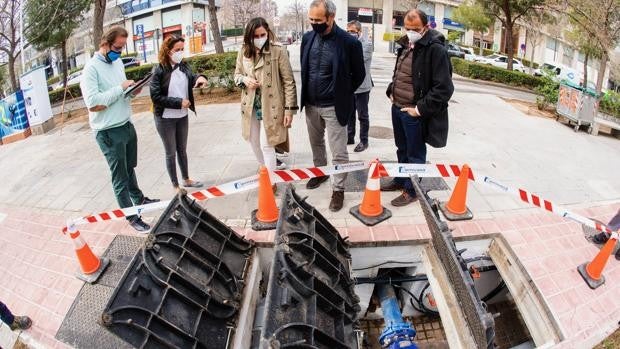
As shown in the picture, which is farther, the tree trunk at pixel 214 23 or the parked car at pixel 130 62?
the parked car at pixel 130 62

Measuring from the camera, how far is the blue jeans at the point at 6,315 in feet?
10.1

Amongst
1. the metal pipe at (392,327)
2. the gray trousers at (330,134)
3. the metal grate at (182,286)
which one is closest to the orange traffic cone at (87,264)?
the metal grate at (182,286)

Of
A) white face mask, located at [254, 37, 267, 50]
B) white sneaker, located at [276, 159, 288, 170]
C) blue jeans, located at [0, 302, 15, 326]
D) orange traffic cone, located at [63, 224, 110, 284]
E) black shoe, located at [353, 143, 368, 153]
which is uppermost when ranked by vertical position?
white face mask, located at [254, 37, 267, 50]

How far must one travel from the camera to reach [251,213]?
14.3 ft

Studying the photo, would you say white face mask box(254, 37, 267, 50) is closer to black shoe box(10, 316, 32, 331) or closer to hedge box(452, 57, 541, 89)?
black shoe box(10, 316, 32, 331)

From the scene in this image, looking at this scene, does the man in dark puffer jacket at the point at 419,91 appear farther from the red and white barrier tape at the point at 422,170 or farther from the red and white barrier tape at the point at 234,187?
the red and white barrier tape at the point at 234,187

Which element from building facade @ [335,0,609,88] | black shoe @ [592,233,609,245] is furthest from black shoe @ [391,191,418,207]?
building facade @ [335,0,609,88]

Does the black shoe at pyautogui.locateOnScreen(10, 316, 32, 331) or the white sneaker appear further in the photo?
the white sneaker

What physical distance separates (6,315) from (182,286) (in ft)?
4.57

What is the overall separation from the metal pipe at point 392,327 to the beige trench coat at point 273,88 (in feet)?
6.42

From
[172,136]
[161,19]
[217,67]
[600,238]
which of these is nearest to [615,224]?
[600,238]

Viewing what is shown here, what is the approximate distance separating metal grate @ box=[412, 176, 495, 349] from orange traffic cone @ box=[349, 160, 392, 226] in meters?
0.54

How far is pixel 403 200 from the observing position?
442 centimetres

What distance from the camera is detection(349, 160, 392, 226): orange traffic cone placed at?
4078mm
